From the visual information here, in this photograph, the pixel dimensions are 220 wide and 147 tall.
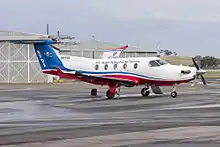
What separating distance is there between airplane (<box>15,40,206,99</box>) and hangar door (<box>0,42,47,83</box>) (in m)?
32.0

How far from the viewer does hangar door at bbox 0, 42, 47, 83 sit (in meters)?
69.4

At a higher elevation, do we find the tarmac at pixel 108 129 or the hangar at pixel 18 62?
the hangar at pixel 18 62

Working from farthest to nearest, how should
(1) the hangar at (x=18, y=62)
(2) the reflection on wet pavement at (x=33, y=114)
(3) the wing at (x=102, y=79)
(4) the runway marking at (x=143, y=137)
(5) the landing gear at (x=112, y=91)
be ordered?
(1) the hangar at (x=18, y=62)
(3) the wing at (x=102, y=79)
(5) the landing gear at (x=112, y=91)
(2) the reflection on wet pavement at (x=33, y=114)
(4) the runway marking at (x=143, y=137)

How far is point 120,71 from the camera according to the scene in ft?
116

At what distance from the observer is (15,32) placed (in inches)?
2822

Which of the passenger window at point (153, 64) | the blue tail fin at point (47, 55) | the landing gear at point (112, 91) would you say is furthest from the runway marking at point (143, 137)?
the blue tail fin at point (47, 55)

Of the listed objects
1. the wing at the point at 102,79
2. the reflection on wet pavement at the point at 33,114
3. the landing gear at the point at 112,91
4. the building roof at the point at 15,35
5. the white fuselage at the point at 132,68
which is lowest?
the reflection on wet pavement at the point at 33,114

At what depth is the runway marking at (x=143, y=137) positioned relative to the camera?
12.8m

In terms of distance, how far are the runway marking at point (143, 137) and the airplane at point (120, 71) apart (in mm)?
18134

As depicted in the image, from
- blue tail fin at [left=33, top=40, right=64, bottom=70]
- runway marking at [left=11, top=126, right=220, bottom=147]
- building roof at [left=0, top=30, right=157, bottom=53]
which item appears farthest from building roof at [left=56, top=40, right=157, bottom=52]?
runway marking at [left=11, top=126, right=220, bottom=147]

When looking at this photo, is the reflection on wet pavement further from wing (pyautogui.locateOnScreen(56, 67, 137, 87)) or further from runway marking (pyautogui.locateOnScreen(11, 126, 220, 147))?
wing (pyautogui.locateOnScreen(56, 67, 137, 87))

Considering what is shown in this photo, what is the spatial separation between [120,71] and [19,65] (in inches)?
1453

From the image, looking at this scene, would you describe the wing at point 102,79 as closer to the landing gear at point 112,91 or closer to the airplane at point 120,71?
the airplane at point 120,71

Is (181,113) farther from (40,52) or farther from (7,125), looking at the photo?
(40,52)
